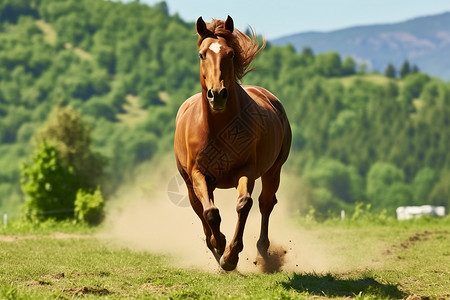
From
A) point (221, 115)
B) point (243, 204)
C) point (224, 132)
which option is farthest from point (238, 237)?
point (221, 115)

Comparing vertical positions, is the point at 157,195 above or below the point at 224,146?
below

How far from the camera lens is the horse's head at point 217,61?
8141 millimetres

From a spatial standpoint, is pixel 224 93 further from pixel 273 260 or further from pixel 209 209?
pixel 273 260

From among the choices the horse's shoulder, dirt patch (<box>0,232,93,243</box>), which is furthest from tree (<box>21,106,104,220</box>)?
the horse's shoulder

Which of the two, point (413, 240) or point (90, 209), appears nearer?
point (413, 240)

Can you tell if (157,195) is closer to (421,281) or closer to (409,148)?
(421,281)

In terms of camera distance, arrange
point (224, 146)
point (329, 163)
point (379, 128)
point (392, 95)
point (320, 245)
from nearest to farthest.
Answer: point (224, 146) → point (320, 245) → point (329, 163) → point (379, 128) → point (392, 95)

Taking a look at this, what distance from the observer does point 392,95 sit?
183 metres

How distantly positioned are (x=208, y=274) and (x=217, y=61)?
328 centimetres

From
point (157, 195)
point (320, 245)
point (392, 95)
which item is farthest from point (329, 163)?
point (320, 245)

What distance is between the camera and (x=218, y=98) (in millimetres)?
8117

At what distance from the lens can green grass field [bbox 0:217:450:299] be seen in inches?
311

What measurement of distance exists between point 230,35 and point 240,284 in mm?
3195

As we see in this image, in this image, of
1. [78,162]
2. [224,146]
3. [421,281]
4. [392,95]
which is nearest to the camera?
[224,146]
